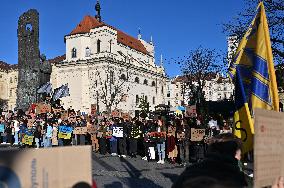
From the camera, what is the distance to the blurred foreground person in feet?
9.16

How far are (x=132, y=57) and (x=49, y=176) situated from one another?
89186 millimetres

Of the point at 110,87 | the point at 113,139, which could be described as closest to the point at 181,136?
the point at 113,139

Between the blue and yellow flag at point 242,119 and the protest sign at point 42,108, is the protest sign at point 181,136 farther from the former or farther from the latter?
the blue and yellow flag at point 242,119

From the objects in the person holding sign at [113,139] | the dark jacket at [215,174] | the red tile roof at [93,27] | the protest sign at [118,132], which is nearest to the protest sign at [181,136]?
the protest sign at [118,132]

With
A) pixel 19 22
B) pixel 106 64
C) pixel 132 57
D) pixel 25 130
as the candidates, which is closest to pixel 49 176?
pixel 19 22

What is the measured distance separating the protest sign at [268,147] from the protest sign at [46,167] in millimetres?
1449

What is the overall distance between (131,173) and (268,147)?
9882 mm

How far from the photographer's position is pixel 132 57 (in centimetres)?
9138

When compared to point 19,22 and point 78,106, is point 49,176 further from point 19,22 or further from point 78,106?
point 78,106

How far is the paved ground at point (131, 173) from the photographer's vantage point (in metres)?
11.2

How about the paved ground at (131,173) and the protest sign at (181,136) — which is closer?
the paved ground at (131,173)

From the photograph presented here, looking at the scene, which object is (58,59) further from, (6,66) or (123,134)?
(123,134)

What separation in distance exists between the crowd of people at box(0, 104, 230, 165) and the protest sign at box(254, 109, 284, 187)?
12.0 metres

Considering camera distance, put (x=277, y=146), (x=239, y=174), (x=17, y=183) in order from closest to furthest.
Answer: (x=17, y=183) < (x=239, y=174) < (x=277, y=146)
